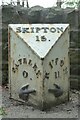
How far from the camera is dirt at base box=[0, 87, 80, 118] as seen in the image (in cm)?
352

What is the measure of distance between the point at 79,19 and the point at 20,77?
3.99ft

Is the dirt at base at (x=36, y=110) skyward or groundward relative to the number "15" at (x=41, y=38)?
groundward

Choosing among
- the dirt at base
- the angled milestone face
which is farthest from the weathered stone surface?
the dirt at base

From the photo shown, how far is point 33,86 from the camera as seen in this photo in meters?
3.71

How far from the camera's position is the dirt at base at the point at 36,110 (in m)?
3.52

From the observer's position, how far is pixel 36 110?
3.67 meters

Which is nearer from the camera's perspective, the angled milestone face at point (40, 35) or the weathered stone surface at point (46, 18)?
the angled milestone face at point (40, 35)

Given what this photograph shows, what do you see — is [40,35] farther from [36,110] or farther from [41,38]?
[36,110]

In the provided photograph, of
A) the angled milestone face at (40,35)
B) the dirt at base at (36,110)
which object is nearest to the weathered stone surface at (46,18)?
the angled milestone face at (40,35)

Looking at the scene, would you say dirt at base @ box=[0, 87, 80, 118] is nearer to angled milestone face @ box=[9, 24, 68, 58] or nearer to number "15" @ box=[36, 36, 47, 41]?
angled milestone face @ box=[9, 24, 68, 58]

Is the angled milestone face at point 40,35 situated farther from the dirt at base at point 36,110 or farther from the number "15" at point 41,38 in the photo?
the dirt at base at point 36,110

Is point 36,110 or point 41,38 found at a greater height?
point 41,38

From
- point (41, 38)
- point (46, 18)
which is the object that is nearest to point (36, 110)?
point (41, 38)

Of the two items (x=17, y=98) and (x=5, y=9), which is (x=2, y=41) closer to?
(x=5, y=9)
